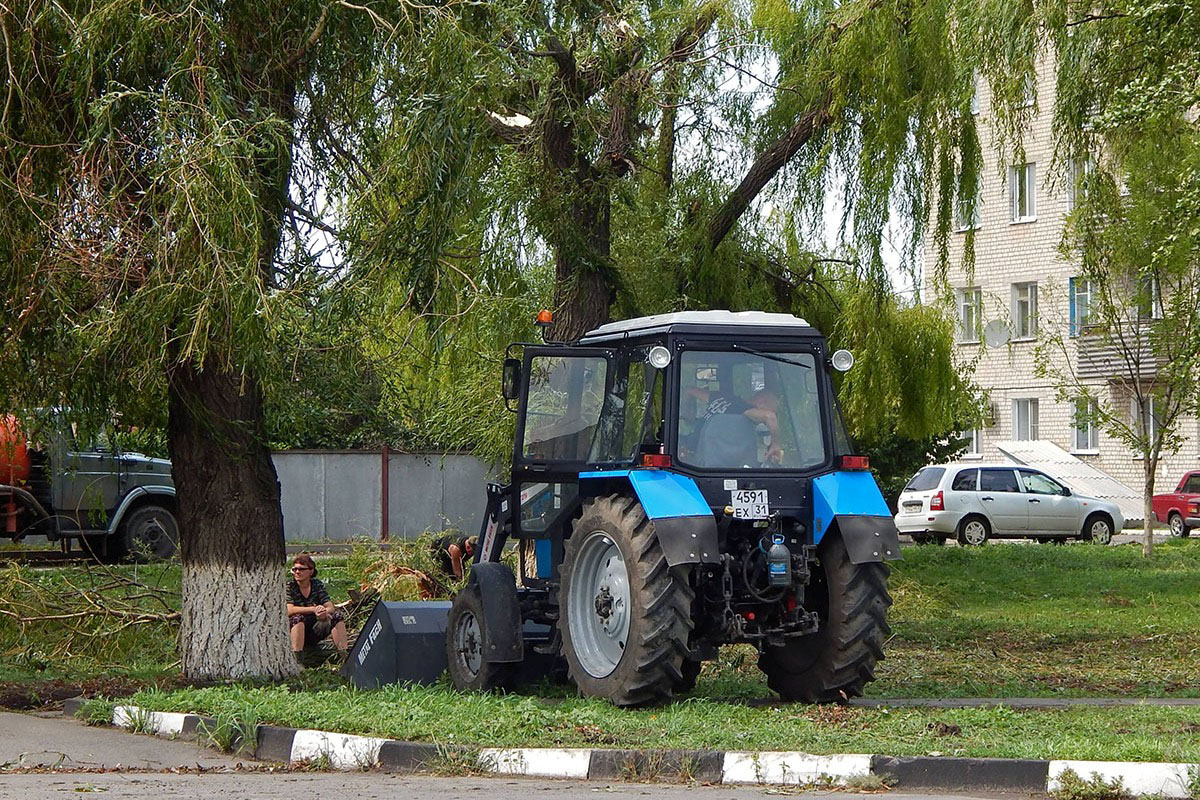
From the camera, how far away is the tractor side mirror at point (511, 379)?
33.8 ft

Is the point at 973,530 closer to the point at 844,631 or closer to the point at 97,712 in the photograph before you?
the point at 844,631

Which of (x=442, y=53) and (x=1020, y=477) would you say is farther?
(x=1020, y=477)

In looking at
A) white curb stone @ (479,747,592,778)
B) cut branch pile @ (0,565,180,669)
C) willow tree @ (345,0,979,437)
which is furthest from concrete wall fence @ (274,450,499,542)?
white curb stone @ (479,747,592,778)

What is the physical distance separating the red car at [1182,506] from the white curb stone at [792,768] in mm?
29901

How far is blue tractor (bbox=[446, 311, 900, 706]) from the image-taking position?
9141mm

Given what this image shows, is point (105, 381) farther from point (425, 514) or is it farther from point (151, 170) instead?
point (425, 514)

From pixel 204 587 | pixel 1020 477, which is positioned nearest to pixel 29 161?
pixel 204 587

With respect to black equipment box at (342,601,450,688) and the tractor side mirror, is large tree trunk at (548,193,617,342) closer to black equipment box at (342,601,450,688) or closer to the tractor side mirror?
the tractor side mirror

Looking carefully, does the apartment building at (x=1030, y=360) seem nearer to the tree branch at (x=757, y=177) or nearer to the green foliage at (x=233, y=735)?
the tree branch at (x=757, y=177)

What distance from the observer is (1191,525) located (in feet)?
114

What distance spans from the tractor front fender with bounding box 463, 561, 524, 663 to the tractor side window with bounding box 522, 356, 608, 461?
2.96ft

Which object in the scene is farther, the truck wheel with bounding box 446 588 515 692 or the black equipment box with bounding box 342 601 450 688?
the black equipment box with bounding box 342 601 450 688

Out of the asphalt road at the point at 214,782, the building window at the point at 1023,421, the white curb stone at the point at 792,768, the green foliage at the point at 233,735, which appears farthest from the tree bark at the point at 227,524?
the building window at the point at 1023,421

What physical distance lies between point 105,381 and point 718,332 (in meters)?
3.92
